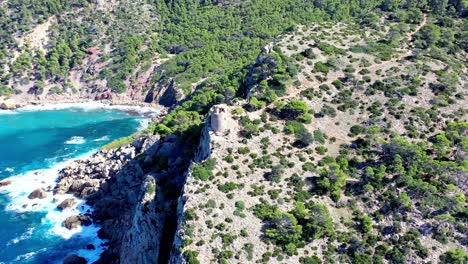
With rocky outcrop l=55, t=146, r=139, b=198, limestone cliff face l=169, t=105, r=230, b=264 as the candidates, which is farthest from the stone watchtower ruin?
rocky outcrop l=55, t=146, r=139, b=198

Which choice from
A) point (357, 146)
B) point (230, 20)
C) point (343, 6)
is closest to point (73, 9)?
point (230, 20)

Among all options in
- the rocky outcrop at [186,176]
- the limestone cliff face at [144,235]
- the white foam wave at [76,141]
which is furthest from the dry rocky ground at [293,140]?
the white foam wave at [76,141]

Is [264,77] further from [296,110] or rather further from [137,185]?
[137,185]

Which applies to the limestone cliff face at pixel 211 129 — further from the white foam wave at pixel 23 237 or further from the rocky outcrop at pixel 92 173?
the white foam wave at pixel 23 237

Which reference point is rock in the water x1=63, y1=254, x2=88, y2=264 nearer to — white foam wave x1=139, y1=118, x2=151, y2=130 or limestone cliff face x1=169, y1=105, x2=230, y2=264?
limestone cliff face x1=169, y1=105, x2=230, y2=264

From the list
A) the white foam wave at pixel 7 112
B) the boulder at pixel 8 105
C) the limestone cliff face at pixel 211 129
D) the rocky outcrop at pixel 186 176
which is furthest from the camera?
the boulder at pixel 8 105

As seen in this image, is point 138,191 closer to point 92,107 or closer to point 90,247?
point 90,247
